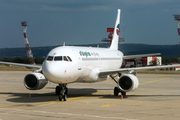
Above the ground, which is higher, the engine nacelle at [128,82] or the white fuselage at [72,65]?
the white fuselage at [72,65]

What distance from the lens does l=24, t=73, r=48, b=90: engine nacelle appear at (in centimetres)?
2173

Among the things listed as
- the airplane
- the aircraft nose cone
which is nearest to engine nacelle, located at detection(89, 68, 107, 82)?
the airplane

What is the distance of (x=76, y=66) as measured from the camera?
2030cm

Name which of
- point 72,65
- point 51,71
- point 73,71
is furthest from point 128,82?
point 51,71

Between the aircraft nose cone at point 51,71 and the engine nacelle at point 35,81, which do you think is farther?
the engine nacelle at point 35,81

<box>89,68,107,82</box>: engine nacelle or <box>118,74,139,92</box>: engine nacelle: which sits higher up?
<box>89,68,107,82</box>: engine nacelle

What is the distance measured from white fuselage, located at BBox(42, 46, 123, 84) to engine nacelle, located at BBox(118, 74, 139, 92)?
2299mm

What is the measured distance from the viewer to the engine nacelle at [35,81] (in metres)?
21.7

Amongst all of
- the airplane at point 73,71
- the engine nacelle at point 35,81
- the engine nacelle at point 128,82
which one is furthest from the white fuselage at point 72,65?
the engine nacelle at point 35,81

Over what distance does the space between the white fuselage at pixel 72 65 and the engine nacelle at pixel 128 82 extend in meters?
2.30

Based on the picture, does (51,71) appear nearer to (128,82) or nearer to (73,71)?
(73,71)

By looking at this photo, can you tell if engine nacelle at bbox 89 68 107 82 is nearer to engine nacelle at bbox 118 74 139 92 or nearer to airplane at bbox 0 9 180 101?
airplane at bbox 0 9 180 101

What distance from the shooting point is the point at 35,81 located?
22.3m

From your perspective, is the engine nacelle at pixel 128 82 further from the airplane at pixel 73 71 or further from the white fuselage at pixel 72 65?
the white fuselage at pixel 72 65
